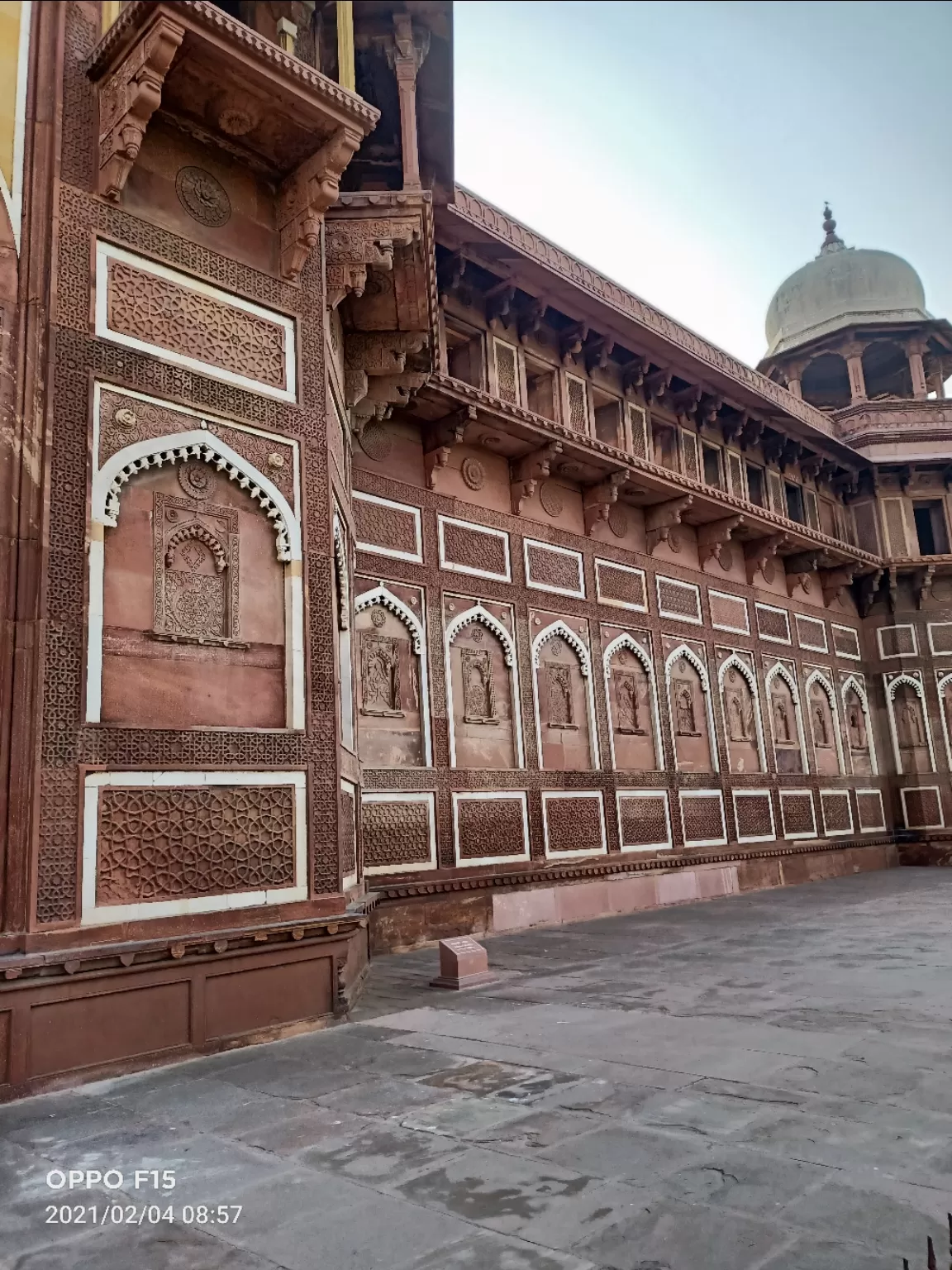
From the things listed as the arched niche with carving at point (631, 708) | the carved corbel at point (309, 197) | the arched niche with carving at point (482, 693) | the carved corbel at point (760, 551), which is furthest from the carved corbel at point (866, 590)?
the carved corbel at point (309, 197)

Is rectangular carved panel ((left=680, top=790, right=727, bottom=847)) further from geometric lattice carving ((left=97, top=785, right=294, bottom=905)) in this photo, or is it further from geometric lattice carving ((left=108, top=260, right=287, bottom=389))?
geometric lattice carving ((left=108, top=260, right=287, bottom=389))

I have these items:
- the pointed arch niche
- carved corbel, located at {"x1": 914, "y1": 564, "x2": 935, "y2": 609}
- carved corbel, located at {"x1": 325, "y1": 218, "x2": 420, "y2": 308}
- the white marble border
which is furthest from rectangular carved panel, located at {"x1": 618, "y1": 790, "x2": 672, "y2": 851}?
carved corbel, located at {"x1": 914, "y1": 564, "x2": 935, "y2": 609}

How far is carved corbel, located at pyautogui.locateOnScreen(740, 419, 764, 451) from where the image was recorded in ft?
46.3

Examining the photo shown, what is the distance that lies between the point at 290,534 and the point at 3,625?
173cm

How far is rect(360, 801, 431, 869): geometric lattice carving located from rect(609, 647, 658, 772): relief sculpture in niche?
327 cm

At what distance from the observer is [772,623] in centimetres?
1467

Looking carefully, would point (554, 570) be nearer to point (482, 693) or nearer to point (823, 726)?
point (482, 693)

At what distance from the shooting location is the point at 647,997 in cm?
547

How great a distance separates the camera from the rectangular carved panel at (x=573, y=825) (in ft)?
32.9

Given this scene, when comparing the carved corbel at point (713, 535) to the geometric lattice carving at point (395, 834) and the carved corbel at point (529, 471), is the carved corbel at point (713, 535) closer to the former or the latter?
the carved corbel at point (529, 471)

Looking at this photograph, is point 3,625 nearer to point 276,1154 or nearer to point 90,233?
point 90,233

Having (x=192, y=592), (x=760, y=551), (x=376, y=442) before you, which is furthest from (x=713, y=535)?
(x=192, y=592)

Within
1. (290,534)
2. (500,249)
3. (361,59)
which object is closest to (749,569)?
(500,249)

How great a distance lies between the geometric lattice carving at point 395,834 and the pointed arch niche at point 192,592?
3096mm
